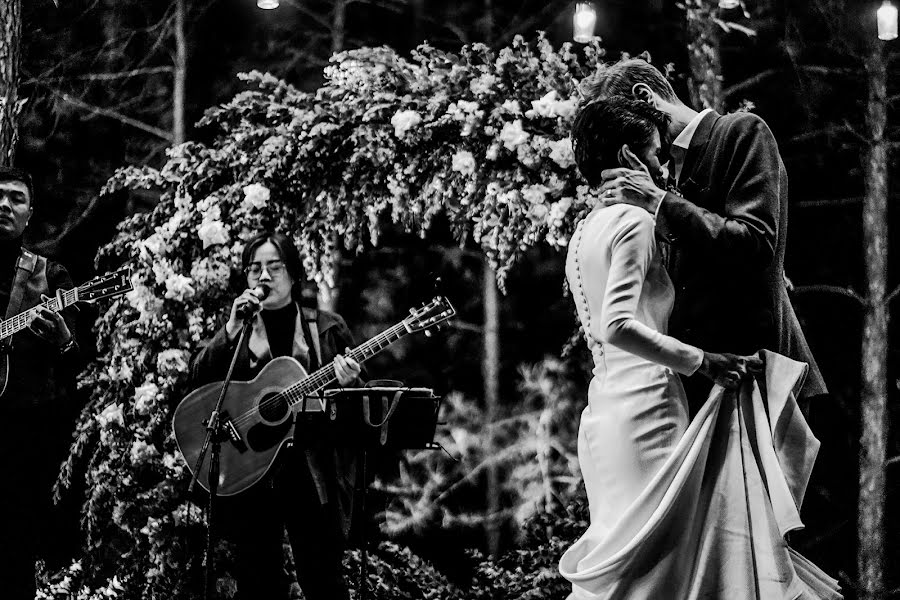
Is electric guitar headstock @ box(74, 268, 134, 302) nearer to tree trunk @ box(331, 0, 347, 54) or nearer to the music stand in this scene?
the music stand

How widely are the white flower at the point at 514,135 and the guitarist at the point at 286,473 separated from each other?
1.25 m

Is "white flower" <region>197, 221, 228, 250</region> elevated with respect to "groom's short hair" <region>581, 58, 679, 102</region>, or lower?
elevated

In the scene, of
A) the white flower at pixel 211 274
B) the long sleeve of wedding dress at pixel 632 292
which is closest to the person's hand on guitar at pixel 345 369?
the white flower at pixel 211 274

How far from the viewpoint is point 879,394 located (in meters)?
4.99

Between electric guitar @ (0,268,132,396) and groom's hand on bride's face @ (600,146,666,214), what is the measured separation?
2778 millimetres

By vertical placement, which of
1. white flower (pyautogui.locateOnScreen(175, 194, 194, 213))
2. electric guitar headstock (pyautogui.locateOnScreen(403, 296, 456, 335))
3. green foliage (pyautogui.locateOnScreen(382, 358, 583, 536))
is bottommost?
green foliage (pyautogui.locateOnScreen(382, 358, 583, 536))

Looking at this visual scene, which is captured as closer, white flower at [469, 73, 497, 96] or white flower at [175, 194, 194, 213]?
white flower at [469, 73, 497, 96]

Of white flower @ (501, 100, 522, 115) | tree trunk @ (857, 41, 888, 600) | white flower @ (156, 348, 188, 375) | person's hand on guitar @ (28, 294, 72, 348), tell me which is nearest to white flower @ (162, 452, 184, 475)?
white flower @ (156, 348, 188, 375)

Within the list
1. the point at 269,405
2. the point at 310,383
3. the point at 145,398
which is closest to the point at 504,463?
the point at 310,383

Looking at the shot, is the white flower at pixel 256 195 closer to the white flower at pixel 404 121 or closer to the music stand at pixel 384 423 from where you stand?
the white flower at pixel 404 121

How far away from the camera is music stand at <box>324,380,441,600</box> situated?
4.20m

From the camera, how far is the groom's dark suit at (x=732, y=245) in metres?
2.64

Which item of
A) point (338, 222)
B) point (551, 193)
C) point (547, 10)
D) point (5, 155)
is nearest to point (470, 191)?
point (551, 193)

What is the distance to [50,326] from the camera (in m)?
4.66
